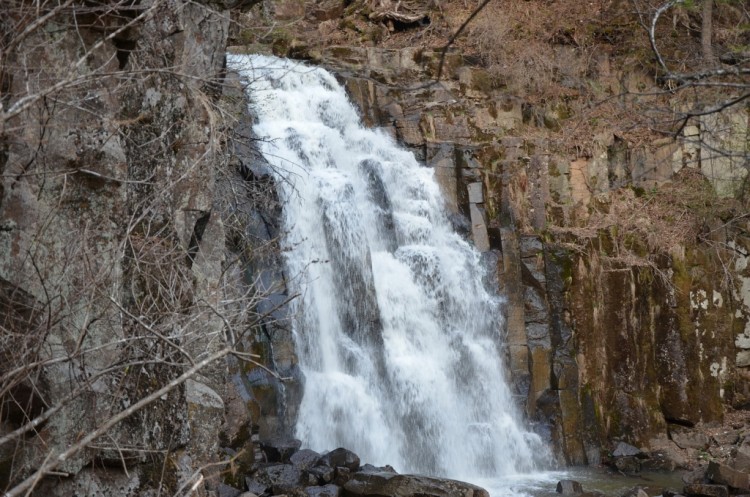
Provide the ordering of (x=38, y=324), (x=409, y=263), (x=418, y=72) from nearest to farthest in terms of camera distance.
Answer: (x=38, y=324) → (x=409, y=263) → (x=418, y=72)

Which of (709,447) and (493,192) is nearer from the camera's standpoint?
(709,447)

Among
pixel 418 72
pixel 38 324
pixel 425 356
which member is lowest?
pixel 425 356

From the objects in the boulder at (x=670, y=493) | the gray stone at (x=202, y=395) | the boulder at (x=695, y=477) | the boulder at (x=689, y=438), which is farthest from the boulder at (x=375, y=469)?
the boulder at (x=689, y=438)

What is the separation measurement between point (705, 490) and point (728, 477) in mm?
351

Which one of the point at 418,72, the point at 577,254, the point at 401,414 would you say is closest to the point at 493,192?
the point at 577,254

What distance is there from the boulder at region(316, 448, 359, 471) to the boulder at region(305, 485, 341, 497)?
47cm

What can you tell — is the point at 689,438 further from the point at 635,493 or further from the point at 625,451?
the point at 635,493

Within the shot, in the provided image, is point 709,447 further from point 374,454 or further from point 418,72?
point 418,72

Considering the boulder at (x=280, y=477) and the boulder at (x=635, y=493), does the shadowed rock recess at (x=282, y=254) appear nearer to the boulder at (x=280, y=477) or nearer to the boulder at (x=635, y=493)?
the boulder at (x=280, y=477)

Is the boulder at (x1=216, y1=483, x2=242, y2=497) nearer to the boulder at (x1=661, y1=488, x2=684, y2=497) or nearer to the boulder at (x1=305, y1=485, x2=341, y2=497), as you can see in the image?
the boulder at (x1=305, y1=485, x2=341, y2=497)

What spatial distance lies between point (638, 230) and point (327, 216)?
583 cm

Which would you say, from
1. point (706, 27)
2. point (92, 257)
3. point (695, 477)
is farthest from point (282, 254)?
point (706, 27)

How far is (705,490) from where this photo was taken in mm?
10570

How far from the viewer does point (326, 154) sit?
13445 millimetres
